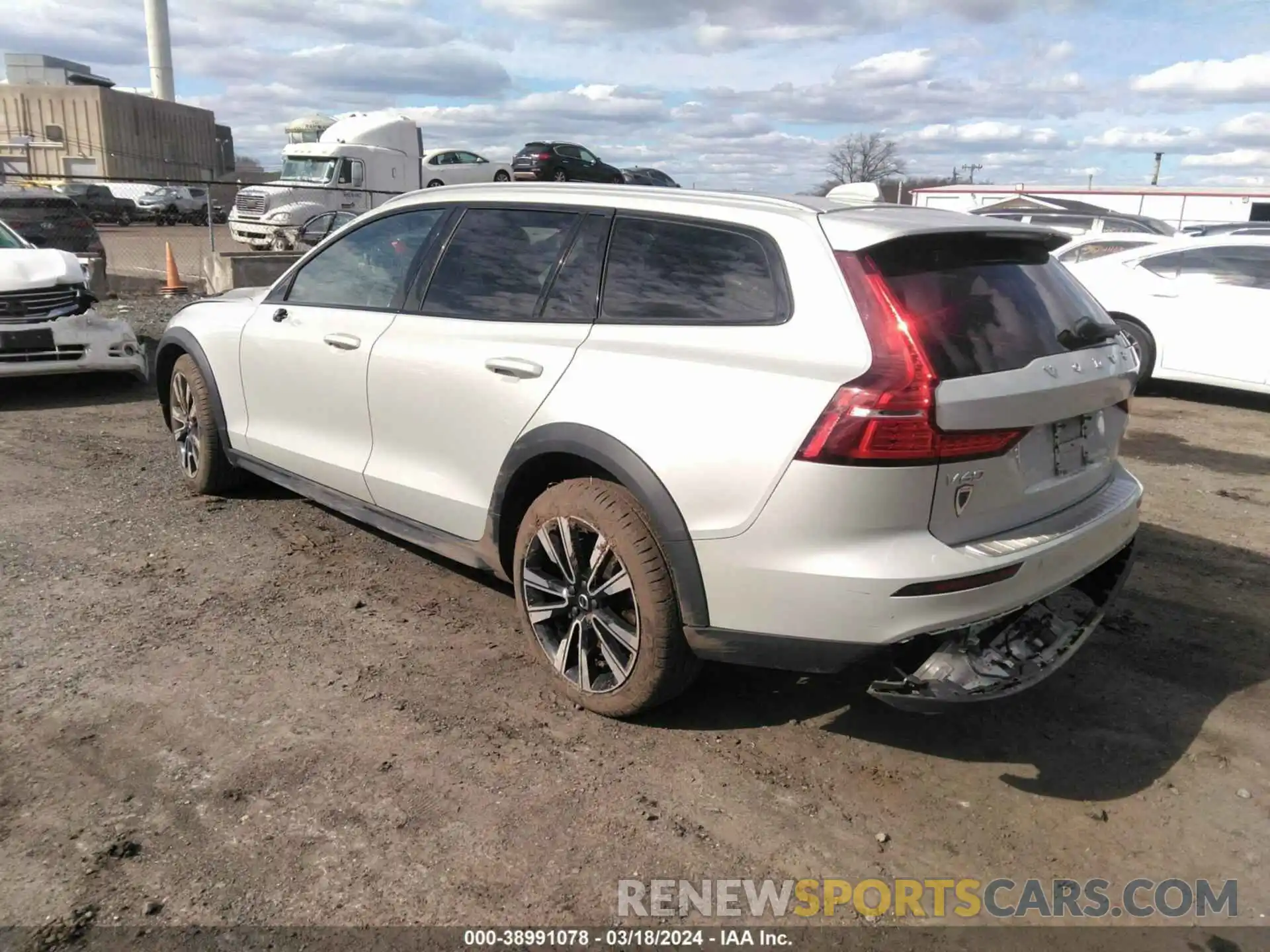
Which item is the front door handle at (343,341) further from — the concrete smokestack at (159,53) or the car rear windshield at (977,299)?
the concrete smokestack at (159,53)

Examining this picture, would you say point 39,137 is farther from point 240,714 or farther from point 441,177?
point 240,714

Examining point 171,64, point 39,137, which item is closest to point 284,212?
point 39,137

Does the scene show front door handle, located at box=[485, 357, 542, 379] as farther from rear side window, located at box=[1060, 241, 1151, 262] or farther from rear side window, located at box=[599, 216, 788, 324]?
rear side window, located at box=[1060, 241, 1151, 262]

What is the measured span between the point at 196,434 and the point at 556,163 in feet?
81.9

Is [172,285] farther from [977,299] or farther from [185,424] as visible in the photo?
[977,299]

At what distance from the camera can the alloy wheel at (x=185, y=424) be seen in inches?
216

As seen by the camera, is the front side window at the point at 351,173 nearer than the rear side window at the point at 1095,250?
No

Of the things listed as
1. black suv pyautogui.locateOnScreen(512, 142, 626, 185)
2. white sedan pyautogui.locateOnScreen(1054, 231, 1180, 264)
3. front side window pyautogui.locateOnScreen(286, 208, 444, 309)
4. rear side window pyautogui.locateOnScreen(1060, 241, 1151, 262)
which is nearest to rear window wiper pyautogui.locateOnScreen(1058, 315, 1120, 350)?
front side window pyautogui.locateOnScreen(286, 208, 444, 309)

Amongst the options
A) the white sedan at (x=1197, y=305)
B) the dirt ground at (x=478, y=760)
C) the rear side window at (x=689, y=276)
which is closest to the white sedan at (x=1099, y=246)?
the white sedan at (x=1197, y=305)

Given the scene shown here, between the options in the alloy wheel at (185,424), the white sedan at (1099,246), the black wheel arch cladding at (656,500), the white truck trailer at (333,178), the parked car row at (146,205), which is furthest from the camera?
the parked car row at (146,205)

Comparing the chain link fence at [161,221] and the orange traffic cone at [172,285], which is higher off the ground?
the chain link fence at [161,221]

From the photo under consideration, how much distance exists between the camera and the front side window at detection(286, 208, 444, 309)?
4.15 meters

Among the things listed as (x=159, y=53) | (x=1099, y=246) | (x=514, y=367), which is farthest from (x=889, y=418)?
(x=159, y=53)

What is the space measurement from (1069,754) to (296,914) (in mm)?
2466
